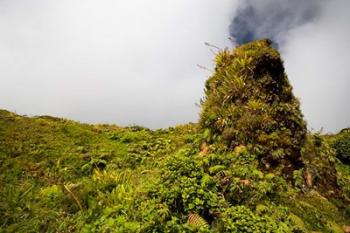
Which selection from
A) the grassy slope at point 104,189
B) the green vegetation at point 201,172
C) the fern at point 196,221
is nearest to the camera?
the fern at point 196,221

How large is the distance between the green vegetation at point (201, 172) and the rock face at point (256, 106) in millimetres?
33

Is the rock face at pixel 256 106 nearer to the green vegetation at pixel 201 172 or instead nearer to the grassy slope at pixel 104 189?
the green vegetation at pixel 201 172

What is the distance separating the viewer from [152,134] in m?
17.7

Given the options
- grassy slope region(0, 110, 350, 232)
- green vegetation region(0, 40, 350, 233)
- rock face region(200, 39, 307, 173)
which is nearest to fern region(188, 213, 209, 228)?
green vegetation region(0, 40, 350, 233)

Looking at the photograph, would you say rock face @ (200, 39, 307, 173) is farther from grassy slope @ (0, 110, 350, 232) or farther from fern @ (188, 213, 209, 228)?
fern @ (188, 213, 209, 228)

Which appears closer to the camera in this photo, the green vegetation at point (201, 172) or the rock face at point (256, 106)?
the green vegetation at point (201, 172)

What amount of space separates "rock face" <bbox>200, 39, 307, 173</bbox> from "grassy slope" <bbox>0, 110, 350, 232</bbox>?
1026mm

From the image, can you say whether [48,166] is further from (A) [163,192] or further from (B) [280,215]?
(B) [280,215]

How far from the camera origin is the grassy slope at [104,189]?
324 inches

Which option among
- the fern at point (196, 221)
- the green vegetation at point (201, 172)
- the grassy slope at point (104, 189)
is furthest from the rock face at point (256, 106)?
the fern at point (196, 221)

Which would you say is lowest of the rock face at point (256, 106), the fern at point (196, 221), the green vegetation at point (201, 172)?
the fern at point (196, 221)

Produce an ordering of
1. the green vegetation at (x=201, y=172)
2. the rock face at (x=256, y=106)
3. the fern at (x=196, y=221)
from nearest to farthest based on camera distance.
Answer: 1. the fern at (x=196, y=221)
2. the green vegetation at (x=201, y=172)
3. the rock face at (x=256, y=106)

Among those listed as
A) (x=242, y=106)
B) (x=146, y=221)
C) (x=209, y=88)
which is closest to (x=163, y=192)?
(x=146, y=221)

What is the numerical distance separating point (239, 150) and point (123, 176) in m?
3.09
